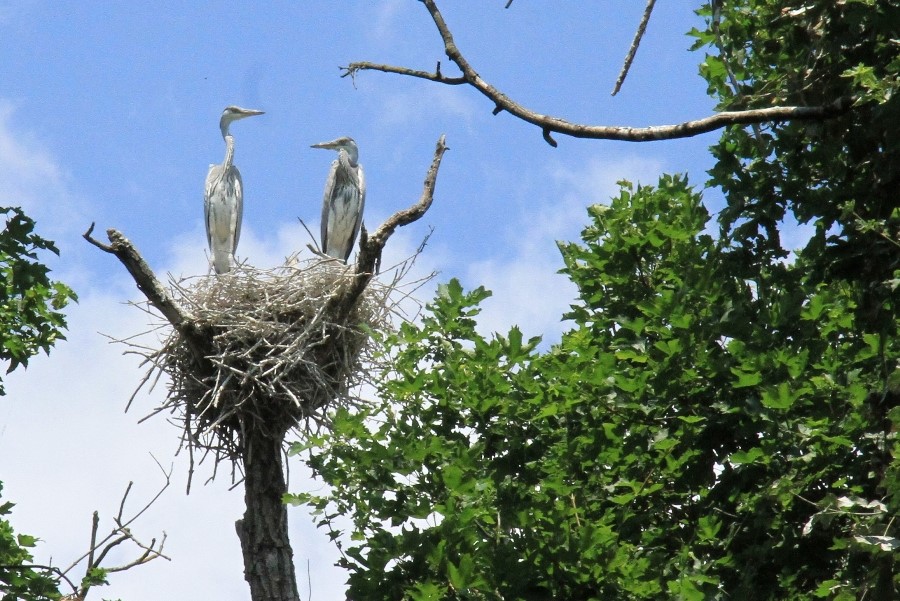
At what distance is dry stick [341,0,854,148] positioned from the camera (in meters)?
3.93

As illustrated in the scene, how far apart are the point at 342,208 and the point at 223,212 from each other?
43.5 inches

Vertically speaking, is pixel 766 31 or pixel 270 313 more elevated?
pixel 270 313

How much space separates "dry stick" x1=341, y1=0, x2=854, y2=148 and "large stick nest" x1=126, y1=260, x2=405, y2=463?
4059 mm

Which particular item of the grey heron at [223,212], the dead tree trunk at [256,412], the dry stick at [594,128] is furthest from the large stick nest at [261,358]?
the dry stick at [594,128]

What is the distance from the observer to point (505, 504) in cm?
674

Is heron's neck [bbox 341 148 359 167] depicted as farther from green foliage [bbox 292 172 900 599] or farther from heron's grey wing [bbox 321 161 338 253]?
green foliage [bbox 292 172 900 599]

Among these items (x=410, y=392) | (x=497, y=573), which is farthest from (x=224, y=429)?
(x=497, y=573)

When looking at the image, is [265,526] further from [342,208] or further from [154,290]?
[342,208]

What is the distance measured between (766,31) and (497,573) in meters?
2.75

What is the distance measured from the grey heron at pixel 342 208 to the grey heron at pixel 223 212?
0.82 m

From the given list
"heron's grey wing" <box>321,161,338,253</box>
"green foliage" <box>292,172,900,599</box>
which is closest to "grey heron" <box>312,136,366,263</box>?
"heron's grey wing" <box>321,161,338,253</box>

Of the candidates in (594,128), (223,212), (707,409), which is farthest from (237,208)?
(594,128)

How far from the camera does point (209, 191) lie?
11.8m

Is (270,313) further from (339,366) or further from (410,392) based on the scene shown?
(410,392)
